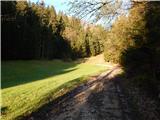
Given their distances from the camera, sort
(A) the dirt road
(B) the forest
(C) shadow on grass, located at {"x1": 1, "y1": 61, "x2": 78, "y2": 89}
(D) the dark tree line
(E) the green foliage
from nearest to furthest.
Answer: (A) the dirt road < (B) the forest < (E) the green foliage < (C) shadow on grass, located at {"x1": 1, "y1": 61, "x2": 78, "y2": 89} < (D) the dark tree line

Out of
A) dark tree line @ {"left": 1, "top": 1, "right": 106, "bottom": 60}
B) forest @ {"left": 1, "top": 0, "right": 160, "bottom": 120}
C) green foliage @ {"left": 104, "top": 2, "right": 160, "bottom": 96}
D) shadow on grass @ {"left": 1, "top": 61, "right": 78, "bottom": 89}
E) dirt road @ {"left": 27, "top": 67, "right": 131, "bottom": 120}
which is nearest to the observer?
dirt road @ {"left": 27, "top": 67, "right": 131, "bottom": 120}

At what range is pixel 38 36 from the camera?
79.9 meters

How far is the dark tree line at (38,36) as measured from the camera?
68.9 m

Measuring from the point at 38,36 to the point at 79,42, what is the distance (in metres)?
31.3

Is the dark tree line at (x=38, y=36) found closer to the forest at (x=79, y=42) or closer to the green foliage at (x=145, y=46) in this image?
the forest at (x=79, y=42)

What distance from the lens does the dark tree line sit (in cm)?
6888

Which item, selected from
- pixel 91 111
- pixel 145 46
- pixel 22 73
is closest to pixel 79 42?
pixel 22 73

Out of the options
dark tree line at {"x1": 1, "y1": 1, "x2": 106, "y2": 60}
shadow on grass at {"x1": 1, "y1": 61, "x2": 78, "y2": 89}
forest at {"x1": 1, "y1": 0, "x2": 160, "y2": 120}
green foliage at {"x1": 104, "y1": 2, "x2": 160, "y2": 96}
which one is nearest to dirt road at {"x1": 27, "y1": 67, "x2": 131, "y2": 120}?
forest at {"x1": 1, "y1": 0, "x2": 160, "y2": 120}

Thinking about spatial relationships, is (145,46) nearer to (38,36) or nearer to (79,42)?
(38,36)

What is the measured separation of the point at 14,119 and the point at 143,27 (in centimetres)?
1281

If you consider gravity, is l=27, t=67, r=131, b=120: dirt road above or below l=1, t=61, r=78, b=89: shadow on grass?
above

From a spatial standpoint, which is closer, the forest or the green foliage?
the forest

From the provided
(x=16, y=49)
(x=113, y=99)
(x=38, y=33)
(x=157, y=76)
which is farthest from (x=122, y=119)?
(x=38, y=33)

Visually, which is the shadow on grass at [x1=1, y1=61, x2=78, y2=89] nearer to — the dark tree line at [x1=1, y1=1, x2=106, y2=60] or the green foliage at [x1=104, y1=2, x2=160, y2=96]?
the dark tree line at [x1=1, y1=1, x2=106, y2=60]
